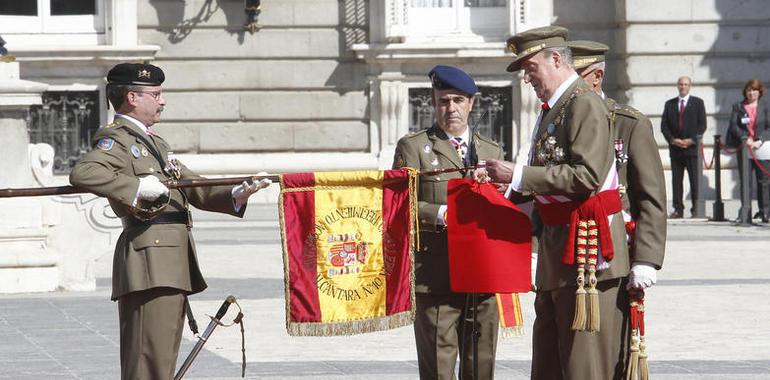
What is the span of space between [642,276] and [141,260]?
2.02 m

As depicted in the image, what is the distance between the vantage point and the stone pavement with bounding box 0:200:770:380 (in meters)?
9.76

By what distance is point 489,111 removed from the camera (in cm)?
2355

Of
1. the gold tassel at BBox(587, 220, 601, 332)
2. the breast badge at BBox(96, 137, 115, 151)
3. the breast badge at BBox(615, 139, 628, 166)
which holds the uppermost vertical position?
the breast badge at BBox(96, 137, 115, 151)

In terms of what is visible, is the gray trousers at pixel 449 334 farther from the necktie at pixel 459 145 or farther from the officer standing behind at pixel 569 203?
the officer standing behind at pixel 569 203

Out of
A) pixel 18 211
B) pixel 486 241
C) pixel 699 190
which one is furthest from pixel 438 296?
pixel 699 190

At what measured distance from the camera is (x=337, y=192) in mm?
7844

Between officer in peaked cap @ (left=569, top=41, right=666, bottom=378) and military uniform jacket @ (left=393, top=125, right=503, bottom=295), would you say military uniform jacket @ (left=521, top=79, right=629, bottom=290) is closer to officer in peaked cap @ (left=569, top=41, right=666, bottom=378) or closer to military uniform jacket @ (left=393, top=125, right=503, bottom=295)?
officer in peaked cap @ (left=569, top=41, right=666, bottom=378)

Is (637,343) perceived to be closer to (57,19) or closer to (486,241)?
(486,241)

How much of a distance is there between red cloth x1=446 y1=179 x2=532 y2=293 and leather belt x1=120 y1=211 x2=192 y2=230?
3.70 ft

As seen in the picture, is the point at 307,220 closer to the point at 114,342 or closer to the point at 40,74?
the point at 114,342

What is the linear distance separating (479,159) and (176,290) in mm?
1597

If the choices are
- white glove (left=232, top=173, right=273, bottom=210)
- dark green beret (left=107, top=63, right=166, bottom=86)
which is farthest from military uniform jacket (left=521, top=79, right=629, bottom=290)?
dark green beret (left=107, top=63, right=166, bottom=86)

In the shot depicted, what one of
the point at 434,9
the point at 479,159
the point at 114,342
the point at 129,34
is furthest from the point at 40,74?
the point at 479,159

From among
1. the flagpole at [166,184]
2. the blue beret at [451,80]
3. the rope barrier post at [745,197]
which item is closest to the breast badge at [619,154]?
the blue beret at [451,80]
